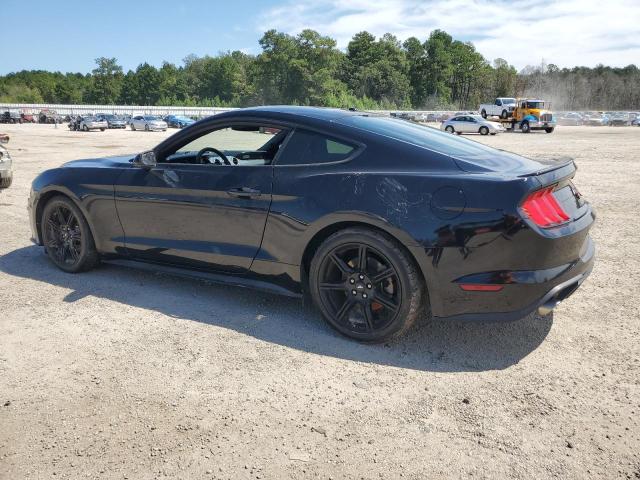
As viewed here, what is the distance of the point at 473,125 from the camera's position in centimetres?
4053

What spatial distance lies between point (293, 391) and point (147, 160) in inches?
95.7

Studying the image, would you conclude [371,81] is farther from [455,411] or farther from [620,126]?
[455,411]

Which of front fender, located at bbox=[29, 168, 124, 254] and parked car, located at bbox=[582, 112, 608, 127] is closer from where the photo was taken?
front fender, located at bbox=[29, 168, 124, 254]

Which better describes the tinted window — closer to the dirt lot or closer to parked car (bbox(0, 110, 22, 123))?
the dirt lot

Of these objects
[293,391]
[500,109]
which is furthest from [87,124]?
[293,391]

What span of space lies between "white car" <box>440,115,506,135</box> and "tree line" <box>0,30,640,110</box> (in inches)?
2684

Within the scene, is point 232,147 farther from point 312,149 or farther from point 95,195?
point 95,195

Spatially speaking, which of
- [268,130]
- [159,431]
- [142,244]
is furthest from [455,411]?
[142,244]

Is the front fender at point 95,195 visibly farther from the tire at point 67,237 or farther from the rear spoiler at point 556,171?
the rear spoiler at point 556,171

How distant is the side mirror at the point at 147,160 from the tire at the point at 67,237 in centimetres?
87

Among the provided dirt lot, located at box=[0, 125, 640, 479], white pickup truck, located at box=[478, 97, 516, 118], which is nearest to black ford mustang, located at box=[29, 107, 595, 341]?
dirt lot, located at box=[0, 125, 640, 479]

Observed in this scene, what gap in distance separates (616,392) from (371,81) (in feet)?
394

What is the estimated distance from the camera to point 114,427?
8.62ft

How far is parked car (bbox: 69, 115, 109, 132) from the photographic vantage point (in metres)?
47.1
